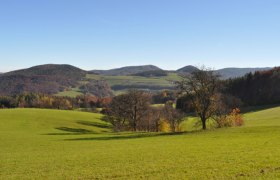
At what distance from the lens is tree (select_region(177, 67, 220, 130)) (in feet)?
201

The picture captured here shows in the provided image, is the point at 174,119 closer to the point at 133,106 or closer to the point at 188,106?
the point at 133,106

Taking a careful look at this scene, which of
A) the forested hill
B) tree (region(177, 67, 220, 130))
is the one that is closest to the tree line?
tree (region(177, 67, 220, 130))

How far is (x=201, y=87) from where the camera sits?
61.8 meters

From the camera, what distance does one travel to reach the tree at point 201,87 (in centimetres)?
6128

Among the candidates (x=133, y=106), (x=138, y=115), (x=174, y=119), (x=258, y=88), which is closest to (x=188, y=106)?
(x=133, y=106)

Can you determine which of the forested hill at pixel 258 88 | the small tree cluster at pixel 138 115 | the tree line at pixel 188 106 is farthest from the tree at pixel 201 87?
the forested hill at pixel 258 88

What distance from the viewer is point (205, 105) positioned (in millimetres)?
62875

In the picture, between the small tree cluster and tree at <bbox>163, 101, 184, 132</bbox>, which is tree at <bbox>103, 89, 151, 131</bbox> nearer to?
the small tree cluster

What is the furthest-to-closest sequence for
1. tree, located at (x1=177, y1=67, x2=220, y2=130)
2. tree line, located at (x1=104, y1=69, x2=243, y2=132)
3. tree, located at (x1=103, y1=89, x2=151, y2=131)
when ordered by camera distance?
tree, located at (x1=103, y1=89, x2=151, y2=131), tree line, located at (x1=104, y1=69, x2=243, y2=132), tree, located at (x1=177, y1=67, x2=220, y2=130)

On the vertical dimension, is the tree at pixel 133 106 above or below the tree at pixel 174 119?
above

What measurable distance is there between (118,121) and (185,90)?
136 feet

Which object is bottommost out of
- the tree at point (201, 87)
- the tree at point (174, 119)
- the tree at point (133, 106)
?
the tree at point (174, 119)

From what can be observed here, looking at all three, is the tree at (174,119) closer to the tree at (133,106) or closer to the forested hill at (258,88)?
the tree at (133,106)

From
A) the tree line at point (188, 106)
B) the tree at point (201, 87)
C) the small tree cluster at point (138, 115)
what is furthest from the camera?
the small tree cluster at point (138, 115)
